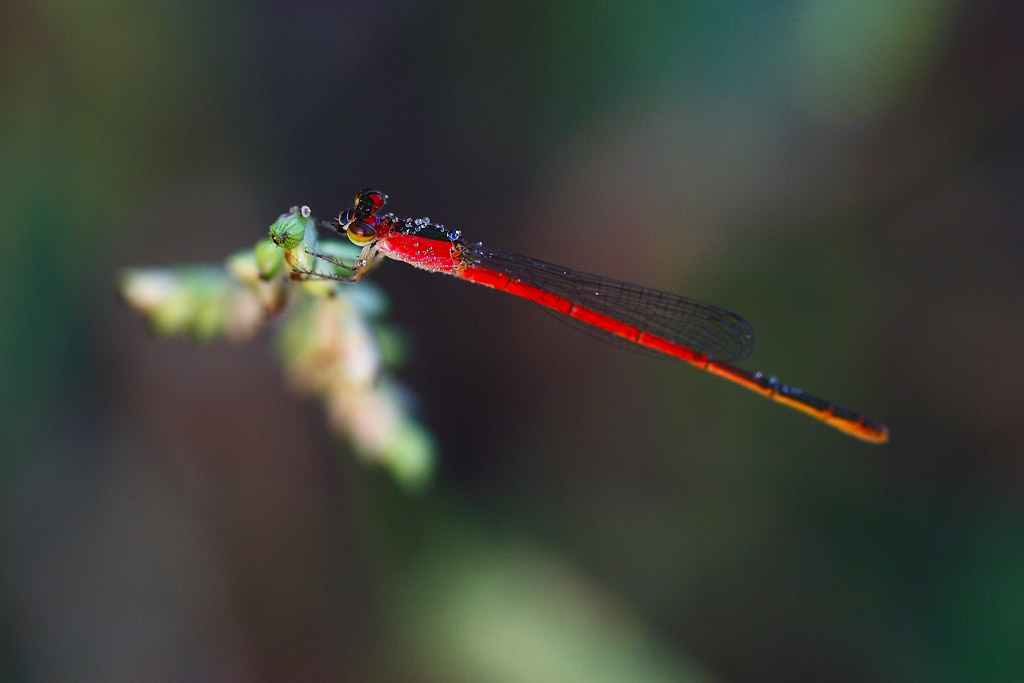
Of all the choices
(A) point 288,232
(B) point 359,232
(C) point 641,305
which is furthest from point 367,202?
(C) point 641,305

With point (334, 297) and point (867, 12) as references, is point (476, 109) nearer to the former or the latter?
point (867, 12)

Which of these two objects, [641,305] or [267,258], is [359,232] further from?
[641,305]

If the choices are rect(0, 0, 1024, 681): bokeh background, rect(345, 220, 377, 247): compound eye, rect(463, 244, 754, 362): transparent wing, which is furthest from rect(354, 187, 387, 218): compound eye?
rect(0, 0, 1024, 681): bokeh background

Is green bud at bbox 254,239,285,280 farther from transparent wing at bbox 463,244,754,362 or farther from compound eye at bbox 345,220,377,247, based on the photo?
transparent wing at bbox 463,244,754,362

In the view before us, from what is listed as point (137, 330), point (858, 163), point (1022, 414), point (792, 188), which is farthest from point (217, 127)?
point (1022, 414)

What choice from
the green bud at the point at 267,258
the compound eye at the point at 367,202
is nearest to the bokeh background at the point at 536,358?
the compound eye at the point at 367,202
